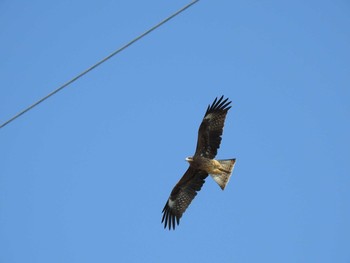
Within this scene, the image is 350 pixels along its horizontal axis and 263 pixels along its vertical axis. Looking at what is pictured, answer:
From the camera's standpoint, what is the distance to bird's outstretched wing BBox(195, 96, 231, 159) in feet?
37.8

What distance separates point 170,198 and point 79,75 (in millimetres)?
7145

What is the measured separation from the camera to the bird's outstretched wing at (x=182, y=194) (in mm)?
12148

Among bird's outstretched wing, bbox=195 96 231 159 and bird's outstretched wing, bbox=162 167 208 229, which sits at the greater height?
bird's outstretched wing, bbox=195 96 231 159

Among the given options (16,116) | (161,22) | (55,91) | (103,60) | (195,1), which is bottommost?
(16,116)

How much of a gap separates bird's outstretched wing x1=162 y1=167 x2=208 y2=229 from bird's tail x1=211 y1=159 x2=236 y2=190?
1.36 ft

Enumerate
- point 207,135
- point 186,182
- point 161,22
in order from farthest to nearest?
point 186,182
point 207,135
point 161,22

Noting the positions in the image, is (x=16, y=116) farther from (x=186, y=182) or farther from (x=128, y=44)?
(x=186, y=182)

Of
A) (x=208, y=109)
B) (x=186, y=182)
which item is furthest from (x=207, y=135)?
(x=186, y=182)

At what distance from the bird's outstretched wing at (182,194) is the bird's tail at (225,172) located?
42 centimetres

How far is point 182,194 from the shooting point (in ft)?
40.8

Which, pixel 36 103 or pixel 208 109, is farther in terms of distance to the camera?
pixel 208 109

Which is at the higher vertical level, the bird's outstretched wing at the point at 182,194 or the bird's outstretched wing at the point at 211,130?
the bird's outstretched wing at the point at 211,130

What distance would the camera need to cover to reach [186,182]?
40.3ft

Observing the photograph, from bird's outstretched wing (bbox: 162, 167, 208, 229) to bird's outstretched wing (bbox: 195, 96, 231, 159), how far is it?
0.62 meters
